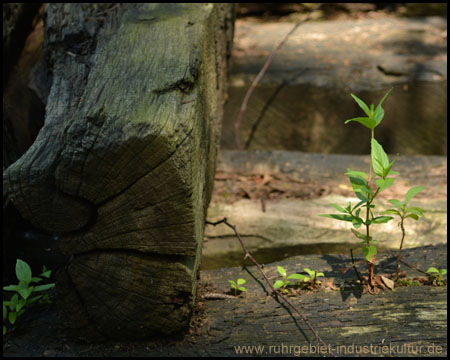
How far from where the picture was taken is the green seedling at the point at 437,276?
7.11 feet

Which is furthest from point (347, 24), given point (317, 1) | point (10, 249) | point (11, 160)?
point (10, 249)

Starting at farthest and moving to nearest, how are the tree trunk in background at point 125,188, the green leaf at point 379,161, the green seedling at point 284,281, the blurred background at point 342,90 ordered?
the blurred background at point 342,90 → the green seedling at point 284,281 → the green leaf at point 379,161 → the tree trunk in background at point 125,188

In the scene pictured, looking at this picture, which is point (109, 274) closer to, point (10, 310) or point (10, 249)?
point (10, 310)

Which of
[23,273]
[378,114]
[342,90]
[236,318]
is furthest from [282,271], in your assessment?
[342,90]

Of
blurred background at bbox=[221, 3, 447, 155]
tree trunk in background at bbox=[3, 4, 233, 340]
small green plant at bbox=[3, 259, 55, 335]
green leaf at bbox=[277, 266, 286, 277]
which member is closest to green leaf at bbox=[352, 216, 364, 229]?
green leaf at bbox=[277, 266, 286, 277]

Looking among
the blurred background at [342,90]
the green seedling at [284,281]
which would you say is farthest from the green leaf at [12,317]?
the blurred background at [342,90]

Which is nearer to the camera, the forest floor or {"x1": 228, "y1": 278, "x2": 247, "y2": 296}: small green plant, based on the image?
the forest floor

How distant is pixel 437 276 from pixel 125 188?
4.87 feet

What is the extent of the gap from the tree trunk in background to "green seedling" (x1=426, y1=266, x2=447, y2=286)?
3.68 feet

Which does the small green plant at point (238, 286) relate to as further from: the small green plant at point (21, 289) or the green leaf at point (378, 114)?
the green leaf at point (378, 114)

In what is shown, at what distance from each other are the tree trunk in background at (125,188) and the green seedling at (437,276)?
1121 millimetres

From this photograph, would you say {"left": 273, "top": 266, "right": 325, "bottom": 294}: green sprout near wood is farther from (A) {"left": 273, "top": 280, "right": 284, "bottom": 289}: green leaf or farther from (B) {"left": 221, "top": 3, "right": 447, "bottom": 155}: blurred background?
(B) {"left": 221, "top": 3, "right": 447, "bottom": 155}: blurred background

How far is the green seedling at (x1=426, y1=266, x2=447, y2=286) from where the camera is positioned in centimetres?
217

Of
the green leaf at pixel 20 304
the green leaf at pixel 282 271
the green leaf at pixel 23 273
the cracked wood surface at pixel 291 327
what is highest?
the green leaf at pixel 23 273
